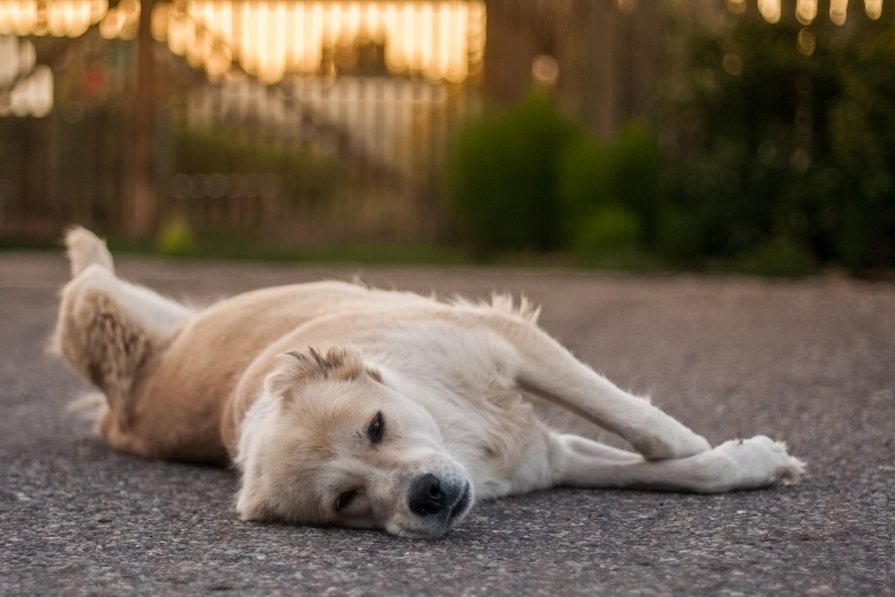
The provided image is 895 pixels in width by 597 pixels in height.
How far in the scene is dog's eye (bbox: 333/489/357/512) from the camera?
3.53m

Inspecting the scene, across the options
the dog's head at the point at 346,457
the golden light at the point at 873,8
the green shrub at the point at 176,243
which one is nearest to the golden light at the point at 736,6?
the golden light at the point at 873,8

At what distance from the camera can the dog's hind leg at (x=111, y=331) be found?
494 cm

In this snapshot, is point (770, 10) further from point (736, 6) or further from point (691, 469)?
point (691, 469)

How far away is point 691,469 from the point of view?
3.97m

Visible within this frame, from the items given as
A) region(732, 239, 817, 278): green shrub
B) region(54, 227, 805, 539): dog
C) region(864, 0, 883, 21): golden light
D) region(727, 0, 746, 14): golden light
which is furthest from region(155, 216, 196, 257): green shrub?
Result: region(54, 227, 805, 539): dog

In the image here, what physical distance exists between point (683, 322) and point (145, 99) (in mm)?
8611

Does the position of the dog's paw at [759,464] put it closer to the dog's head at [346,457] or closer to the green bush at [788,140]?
the dog's head at [346,457]

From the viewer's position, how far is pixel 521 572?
311cm

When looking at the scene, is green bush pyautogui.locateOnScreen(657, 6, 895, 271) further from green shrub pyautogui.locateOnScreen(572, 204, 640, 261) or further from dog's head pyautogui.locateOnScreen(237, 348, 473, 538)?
dog's head pyautogui.locateOnScreen(237, 348, 473, 538)

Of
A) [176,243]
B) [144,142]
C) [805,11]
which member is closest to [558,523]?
[805,11]

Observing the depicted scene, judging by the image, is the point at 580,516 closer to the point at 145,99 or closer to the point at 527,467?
the point at 527,467

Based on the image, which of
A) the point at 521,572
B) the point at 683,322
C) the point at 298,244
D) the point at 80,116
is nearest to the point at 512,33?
the point at 298,244

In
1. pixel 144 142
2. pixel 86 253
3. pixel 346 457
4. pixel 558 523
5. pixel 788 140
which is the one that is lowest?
pixel 558 523

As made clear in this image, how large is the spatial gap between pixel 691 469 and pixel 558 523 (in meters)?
0.53
